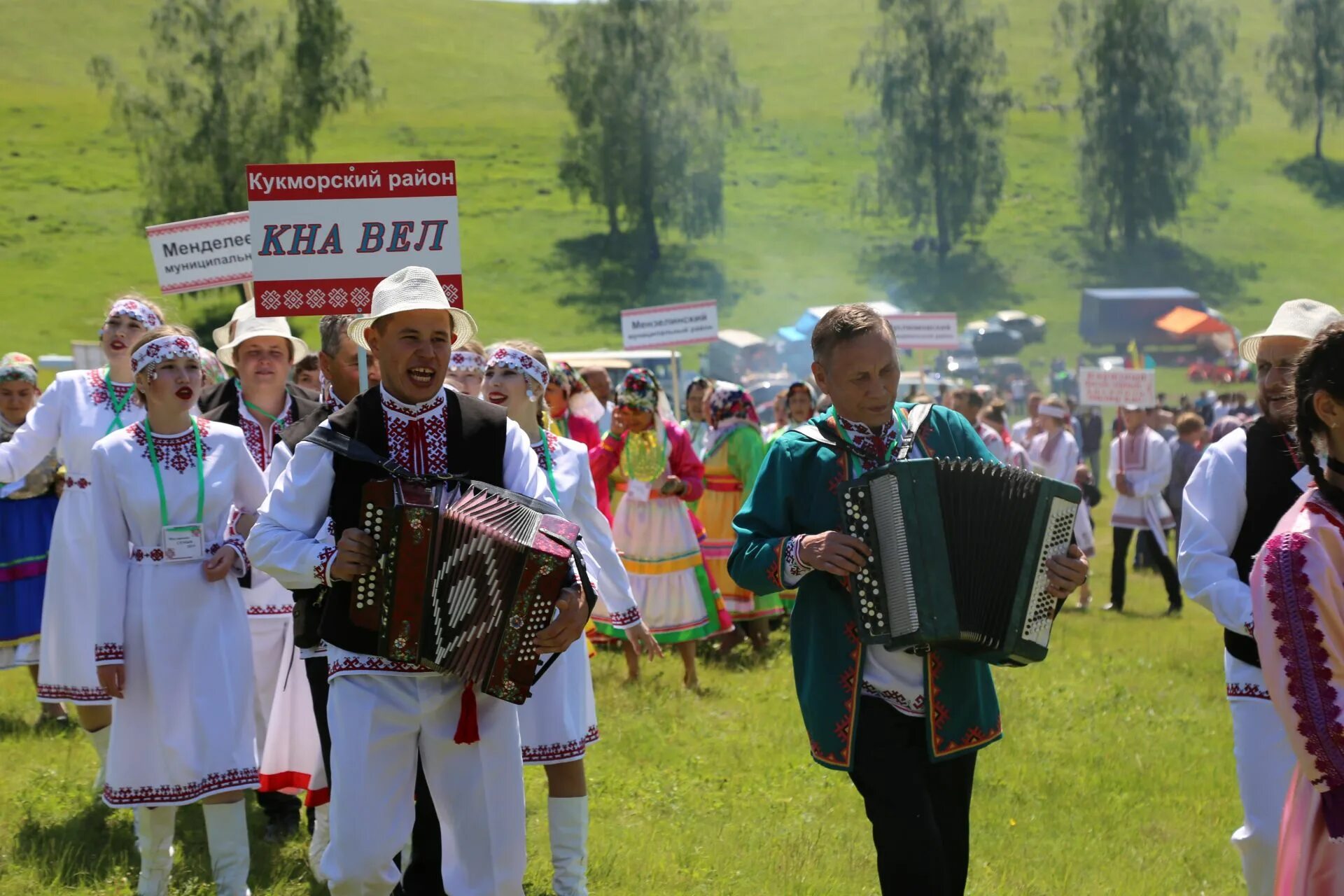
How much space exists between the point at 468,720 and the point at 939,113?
243 ft

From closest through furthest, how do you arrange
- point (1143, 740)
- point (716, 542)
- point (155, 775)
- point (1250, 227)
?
point (155, 775) < point (1143, 740) < point (716, 542) < point (1250, 227)

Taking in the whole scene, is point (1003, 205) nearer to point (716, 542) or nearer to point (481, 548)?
point (716, 542)

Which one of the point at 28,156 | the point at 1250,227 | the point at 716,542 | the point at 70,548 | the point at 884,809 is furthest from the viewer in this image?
the point at 1250,227

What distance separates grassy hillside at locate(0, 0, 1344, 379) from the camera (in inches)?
2549

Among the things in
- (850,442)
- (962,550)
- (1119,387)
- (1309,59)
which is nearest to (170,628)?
(850,442)

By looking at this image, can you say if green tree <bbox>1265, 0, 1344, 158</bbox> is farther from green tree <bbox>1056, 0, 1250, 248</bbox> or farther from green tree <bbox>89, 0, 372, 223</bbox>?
green tree <bbox>89, 0, 372, 223</bbox>

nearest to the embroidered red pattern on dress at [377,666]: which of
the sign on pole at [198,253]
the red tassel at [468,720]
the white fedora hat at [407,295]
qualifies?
the red tassel at [468,720]

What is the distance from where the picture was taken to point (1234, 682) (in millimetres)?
4707

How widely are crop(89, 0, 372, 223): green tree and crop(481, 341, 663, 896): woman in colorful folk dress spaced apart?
5269cm

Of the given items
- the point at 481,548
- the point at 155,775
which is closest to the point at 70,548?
the point at 155,775

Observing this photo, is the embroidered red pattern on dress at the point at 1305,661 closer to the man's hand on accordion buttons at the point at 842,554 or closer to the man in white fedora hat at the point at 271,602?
the man's hand on accordion buttons at the point at 842,554

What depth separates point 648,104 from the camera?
224 ft

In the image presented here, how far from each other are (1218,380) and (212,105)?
4113 centimetres

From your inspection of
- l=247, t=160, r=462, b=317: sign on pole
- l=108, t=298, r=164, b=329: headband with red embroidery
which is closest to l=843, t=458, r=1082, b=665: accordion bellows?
l=247, t=160, r=462, b=317: sign on pole
